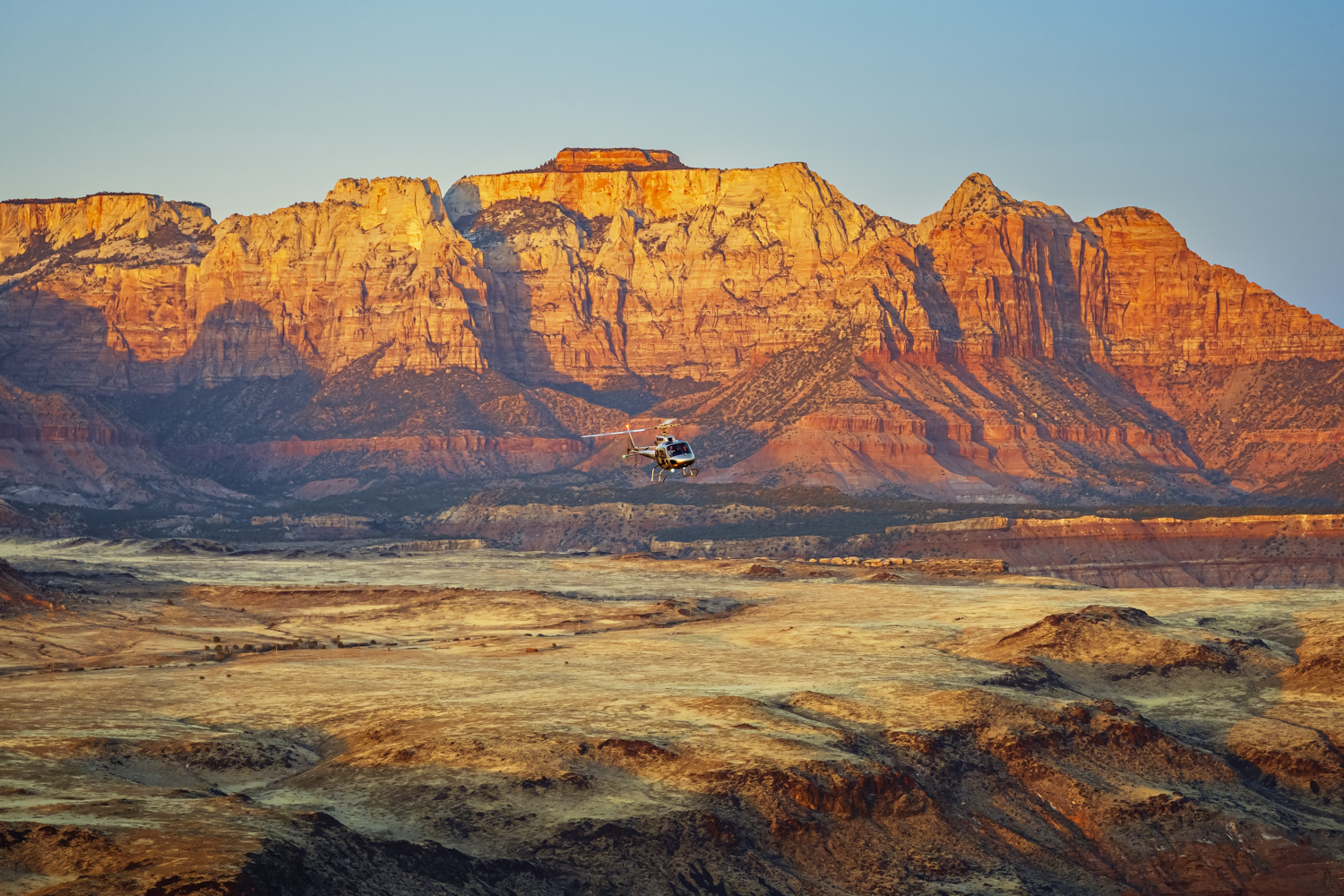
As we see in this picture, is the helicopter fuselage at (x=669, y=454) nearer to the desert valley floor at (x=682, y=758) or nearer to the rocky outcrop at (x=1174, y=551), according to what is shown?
the desert valley floor at (x=682, y=758)

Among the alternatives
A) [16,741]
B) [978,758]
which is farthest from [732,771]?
[16,741]

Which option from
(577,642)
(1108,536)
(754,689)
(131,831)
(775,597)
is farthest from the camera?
(1108,536)

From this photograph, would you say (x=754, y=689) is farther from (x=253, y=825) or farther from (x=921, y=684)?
(x=253, y=825)

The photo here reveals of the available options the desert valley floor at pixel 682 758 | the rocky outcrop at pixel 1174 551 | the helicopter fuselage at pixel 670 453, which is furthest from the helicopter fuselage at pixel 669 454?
the rocky outcrop at pixel 1174 551

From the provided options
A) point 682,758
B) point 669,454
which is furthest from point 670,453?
point 682,758

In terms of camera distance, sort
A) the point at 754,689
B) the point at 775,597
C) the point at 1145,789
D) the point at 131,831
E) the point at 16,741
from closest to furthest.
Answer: the point at 131,831
the point at 16,741
the point at 1145,789
the point at 754,689
the point at 775,597

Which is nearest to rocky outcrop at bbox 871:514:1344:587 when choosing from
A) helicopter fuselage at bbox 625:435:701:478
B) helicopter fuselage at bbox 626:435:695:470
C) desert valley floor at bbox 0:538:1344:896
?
desert valley floor at bbox 0:538:1344:896

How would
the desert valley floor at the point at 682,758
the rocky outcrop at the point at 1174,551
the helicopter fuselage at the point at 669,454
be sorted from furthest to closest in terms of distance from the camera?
1. the rocky outcrop at the point at 1174,551
2. the helicopter fuselage at the point at 669,454
3. the desert valley floor at the point at 682,758

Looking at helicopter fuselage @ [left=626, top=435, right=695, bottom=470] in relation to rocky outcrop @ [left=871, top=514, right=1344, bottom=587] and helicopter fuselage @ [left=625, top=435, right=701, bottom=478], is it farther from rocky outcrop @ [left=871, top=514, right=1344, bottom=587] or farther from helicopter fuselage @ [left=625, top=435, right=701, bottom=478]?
rocky outcrop @ [left=871, top=514, right=1344, bottom=587]

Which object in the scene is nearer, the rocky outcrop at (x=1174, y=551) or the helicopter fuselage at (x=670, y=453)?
the helicopter fuselage at (x=670, y=453)
